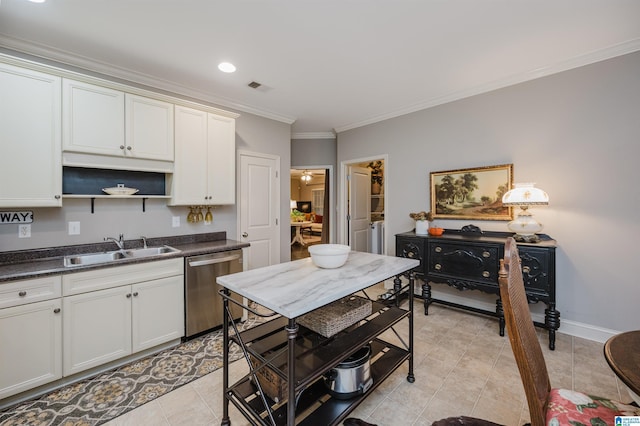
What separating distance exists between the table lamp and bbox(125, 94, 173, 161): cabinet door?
11.5 feet

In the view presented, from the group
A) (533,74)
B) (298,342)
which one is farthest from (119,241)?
(533,74)

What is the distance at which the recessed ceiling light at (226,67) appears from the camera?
2617 mm

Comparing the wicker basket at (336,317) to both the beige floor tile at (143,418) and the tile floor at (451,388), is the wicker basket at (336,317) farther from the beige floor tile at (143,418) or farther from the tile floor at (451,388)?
the beige floor tile at (143,418)

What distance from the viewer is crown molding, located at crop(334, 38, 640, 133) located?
2.38 m

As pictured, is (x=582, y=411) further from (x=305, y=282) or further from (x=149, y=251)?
(x=149, y=251)

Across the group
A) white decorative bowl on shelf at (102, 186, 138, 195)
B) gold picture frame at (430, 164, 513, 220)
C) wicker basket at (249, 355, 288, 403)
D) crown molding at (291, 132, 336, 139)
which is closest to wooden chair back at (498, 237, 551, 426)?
wicker basket at (249, 355, 288, 403)

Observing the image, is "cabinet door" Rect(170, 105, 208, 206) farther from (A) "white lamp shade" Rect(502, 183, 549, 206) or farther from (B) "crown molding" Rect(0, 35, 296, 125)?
(A) "white lamp shade" Rect(502, 183, 549, 206)

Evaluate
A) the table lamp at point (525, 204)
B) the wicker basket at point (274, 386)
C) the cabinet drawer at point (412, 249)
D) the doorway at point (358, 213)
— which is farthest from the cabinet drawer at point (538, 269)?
the wicker basket at point (274, 386)

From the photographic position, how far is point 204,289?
268 centimetres

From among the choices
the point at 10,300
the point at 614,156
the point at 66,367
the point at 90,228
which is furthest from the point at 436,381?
the point at 90,228

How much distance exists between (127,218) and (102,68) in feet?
4.80

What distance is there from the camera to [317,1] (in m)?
1.85

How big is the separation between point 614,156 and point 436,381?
2.60m

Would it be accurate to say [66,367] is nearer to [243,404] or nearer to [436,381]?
[243,404]
